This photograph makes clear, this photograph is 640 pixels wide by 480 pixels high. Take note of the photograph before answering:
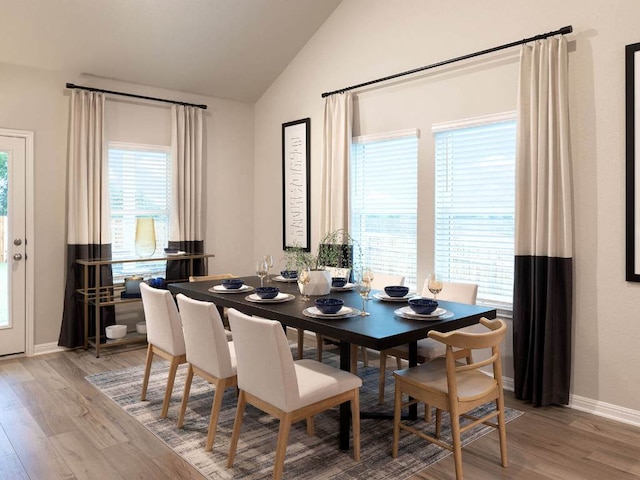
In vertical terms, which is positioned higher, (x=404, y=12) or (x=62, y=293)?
(x=404, y=12)

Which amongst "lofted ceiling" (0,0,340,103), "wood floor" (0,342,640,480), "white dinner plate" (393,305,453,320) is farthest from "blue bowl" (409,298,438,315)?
"lofted ceiling" (0,0,340,103)

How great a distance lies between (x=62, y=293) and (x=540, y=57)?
4594mm

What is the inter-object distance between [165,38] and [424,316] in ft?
12.2

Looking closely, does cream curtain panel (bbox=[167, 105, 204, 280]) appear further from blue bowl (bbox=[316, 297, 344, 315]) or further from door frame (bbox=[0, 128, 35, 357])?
blue bowl (bbox=[316, 297, 344, 315])

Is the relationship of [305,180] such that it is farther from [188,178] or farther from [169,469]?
[169,469]

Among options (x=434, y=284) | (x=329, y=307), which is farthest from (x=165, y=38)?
(x=434, y=284)

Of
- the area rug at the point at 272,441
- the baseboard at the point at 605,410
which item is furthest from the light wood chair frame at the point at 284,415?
the baseboard at the point at 605,410

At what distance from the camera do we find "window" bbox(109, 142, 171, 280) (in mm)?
5293

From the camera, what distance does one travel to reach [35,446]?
9.57 ft

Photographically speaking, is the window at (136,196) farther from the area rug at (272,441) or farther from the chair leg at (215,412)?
the chair leg at (215,412)

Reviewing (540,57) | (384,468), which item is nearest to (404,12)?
(540,57)

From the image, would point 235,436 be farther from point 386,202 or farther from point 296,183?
point 296,183

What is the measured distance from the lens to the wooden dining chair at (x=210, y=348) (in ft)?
9.08

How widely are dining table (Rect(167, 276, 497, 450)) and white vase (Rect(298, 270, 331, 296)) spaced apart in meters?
0.07
